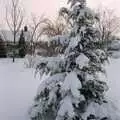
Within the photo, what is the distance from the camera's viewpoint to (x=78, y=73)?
186 inches

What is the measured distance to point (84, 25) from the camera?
465cm

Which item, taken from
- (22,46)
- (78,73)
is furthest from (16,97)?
(22,46)

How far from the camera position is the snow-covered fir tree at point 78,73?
4.54 m

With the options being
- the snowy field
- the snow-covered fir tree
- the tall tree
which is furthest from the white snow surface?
the tall tree

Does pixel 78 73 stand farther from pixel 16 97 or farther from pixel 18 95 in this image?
pixel 18 95

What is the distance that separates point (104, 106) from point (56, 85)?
0.90 meters

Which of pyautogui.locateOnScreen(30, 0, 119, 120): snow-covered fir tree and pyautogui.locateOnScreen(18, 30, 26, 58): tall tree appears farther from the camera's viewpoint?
pyautogui.locateOnScreen(18, 30, 26, 58): tall tree

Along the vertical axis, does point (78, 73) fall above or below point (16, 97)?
above

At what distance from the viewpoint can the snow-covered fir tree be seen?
14.9ft

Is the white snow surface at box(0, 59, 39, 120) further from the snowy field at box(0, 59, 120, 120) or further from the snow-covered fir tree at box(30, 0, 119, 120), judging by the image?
the snow-covered fir tree at box(30, 0, 119, 120)

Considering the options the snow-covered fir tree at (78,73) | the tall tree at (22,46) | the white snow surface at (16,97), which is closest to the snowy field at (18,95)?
the white snow surface at (16,97)

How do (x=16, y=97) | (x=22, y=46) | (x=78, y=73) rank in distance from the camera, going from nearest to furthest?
(x=78, y=73)
(x=16, y=97)
(x=22, y=46)

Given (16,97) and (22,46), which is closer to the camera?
(16,97)

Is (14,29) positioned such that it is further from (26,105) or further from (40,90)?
(40,90)
